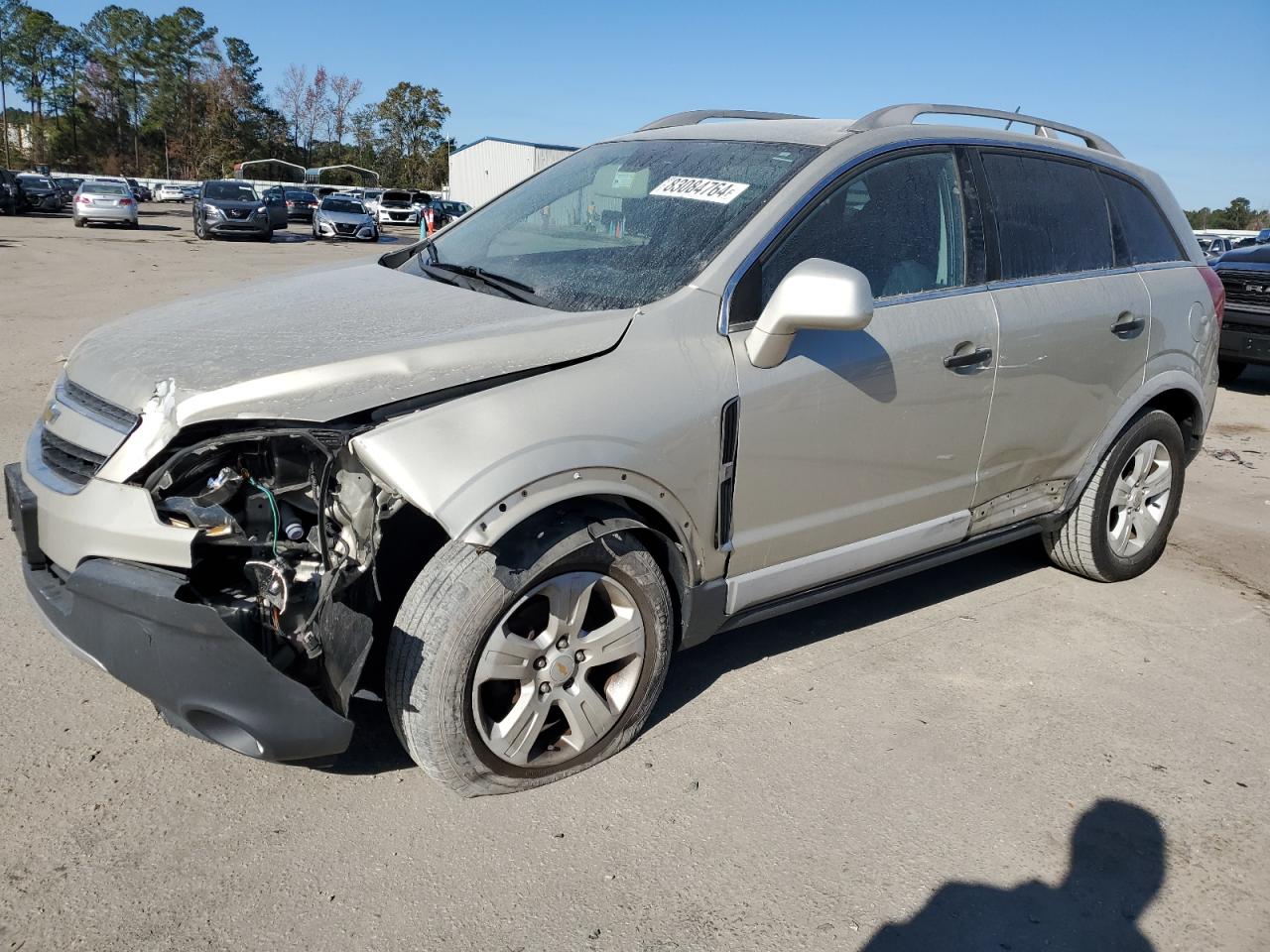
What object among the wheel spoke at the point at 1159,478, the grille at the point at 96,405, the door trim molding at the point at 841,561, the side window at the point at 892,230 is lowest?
the door trim molding at the point at 841,561

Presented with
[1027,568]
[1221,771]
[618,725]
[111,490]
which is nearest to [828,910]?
[618,725]

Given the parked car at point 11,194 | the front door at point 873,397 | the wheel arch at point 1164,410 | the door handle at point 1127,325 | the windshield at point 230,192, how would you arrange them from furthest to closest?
the parked car at point 11,194, the windshield at point 230,192, the wheel arch at point 1164,410, the door handle at point 1127,325, the front door at point 873,397

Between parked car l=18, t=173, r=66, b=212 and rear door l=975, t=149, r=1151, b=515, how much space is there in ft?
136

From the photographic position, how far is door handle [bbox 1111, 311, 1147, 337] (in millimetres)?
3990

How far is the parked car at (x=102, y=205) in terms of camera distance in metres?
29.8

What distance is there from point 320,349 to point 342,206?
31892 mm

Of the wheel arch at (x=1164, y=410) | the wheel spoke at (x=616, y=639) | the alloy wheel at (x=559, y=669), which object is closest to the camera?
the alloy wheel at (x=559, y=669)

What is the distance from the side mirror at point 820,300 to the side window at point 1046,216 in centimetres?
117

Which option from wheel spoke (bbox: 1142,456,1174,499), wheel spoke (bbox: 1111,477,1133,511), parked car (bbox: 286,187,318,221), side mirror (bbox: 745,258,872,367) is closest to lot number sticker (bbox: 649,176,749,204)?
side mirror (bbox: 745,258,872,367)

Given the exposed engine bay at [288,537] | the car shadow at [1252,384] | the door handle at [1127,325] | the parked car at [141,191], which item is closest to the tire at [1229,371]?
the car shadow at [1252,384]

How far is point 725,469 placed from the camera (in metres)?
2.90

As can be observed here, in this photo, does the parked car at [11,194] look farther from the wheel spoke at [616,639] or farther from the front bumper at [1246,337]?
the wheel spoke at [616,639]

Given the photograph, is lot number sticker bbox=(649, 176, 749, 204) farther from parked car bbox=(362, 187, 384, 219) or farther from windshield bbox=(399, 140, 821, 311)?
parked car bbox=(362, 187, 384, 219)

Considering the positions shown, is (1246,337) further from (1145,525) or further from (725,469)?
(725,469)
